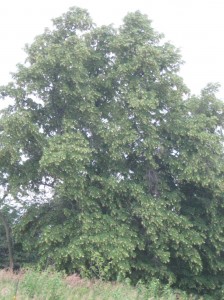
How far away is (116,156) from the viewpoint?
1577 cm

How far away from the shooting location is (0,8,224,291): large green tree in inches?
595

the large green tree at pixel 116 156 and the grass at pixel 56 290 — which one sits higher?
the large green tree at pixel 116 156

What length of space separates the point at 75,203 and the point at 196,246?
4.72 metres

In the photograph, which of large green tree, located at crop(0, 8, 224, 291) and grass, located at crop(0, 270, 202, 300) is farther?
large green tree, located at crop(0, 8, 224, 291)

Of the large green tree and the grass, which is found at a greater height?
the large green tree

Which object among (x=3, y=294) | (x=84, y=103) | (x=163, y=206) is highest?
(x=84, y=103)

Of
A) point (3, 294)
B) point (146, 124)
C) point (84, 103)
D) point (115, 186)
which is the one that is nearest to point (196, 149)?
point (146, 124)

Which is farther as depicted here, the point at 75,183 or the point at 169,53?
the point at 169,53

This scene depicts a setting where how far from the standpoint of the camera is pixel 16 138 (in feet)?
50.6

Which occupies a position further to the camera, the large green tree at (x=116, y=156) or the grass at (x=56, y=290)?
the large green tree at (x=116, y=156)

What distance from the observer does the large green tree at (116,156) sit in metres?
15.1

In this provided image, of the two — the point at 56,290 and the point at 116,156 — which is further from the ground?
the point at 116,156

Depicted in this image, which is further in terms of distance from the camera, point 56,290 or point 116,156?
point 116,156

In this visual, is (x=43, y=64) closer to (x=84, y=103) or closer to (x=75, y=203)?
(x=84, y=103)
